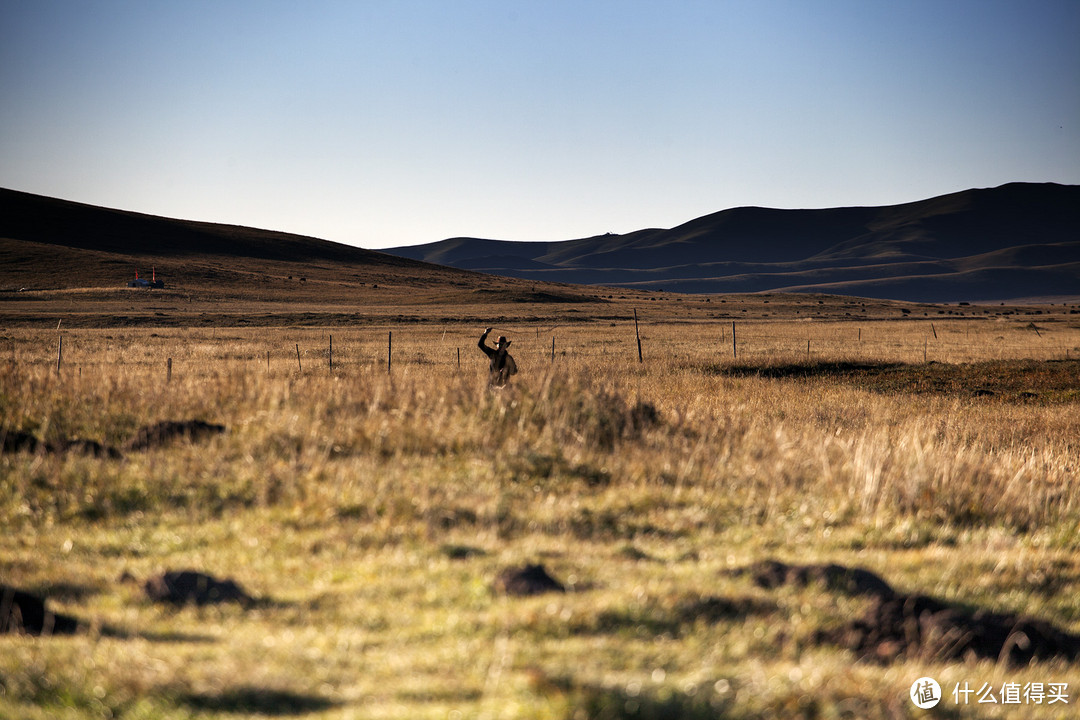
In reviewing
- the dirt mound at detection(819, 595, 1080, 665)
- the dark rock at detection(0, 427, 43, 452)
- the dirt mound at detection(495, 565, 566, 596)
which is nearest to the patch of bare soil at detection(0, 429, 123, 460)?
the dark rock at detection(0, 427, 43, 452)

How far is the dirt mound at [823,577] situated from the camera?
248 inches

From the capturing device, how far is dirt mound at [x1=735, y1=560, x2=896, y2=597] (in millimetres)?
6309

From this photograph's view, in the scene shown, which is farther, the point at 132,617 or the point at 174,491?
the point at 174,491

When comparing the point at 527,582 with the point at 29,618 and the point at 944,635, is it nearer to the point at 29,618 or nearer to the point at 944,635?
the point at 944,635

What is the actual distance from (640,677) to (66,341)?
40.5 m

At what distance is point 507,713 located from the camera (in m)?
3.85

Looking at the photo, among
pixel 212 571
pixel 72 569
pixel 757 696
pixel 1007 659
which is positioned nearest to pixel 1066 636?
pixel 1007 659

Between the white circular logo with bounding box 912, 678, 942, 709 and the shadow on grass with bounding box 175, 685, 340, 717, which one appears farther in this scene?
the white circular logo with bounding box 912, 678, 942, 709

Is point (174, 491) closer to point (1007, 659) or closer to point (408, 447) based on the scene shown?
point (408, 447)

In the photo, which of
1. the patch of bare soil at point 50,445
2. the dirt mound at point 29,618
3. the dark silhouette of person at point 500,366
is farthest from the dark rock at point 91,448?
the dark silhouette of person at point 500,366

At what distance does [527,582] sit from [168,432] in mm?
5883

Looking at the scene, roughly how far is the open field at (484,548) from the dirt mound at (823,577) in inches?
4.4

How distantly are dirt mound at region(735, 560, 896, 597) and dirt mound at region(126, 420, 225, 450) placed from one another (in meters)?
6.50

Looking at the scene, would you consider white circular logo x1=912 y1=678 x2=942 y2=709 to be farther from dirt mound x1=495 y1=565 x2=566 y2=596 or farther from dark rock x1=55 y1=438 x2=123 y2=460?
dark rock x1=55 y1=438 x2=123 y2=460
